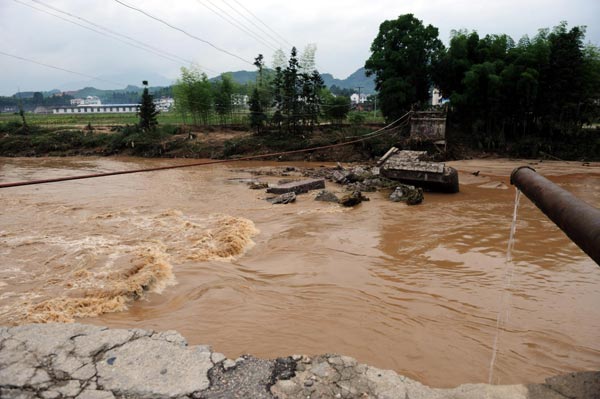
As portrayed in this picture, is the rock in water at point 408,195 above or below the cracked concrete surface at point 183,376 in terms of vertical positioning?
above

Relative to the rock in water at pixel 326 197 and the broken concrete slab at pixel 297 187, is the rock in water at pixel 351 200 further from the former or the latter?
the broken concrete slab at pixel 297 187

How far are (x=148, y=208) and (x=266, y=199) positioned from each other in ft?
12.3

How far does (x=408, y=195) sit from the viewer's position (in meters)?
11.9

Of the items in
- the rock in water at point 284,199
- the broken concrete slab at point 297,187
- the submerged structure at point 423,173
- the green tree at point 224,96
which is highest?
the green tree at point 224,96

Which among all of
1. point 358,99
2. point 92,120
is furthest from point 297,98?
point 358,99

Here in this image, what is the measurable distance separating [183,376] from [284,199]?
29.3ft

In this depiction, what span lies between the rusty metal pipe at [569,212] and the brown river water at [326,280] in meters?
1.74

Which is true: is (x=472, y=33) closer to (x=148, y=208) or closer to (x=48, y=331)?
(x=148, y=208)

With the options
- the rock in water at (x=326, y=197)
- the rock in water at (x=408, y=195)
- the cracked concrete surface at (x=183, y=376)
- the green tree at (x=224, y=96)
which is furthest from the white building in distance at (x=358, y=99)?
the cracked concrete surface at (x=183, y=376)

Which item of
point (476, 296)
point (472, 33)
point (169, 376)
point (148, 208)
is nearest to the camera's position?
point (169, 376)

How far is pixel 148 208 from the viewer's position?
11.5 m

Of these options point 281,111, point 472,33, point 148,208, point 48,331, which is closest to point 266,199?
point 148,208

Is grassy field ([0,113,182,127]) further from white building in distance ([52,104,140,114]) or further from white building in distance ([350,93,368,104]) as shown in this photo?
white building in distance ([52,104,140,114])

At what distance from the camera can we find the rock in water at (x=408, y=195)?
37.8 feet
